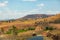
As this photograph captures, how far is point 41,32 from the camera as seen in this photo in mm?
5863

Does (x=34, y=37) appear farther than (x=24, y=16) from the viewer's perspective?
No

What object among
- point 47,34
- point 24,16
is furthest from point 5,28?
point 47,34

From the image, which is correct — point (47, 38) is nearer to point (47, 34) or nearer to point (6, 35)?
point (47, 34)

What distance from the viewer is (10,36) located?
5746mm

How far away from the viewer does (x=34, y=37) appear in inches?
226

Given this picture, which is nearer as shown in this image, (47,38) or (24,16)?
(47,38)

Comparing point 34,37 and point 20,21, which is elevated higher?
point 20,21

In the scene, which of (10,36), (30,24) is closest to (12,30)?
(10,36)

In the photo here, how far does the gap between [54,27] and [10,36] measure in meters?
1.34

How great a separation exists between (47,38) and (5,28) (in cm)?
127

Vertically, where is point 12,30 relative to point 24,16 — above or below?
below

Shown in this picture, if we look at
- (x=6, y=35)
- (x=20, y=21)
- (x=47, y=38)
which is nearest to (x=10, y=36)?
(x=6, y=35)

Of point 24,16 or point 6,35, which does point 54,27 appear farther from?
point 6,35

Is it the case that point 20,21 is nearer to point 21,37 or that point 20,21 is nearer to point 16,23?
point 16,23
